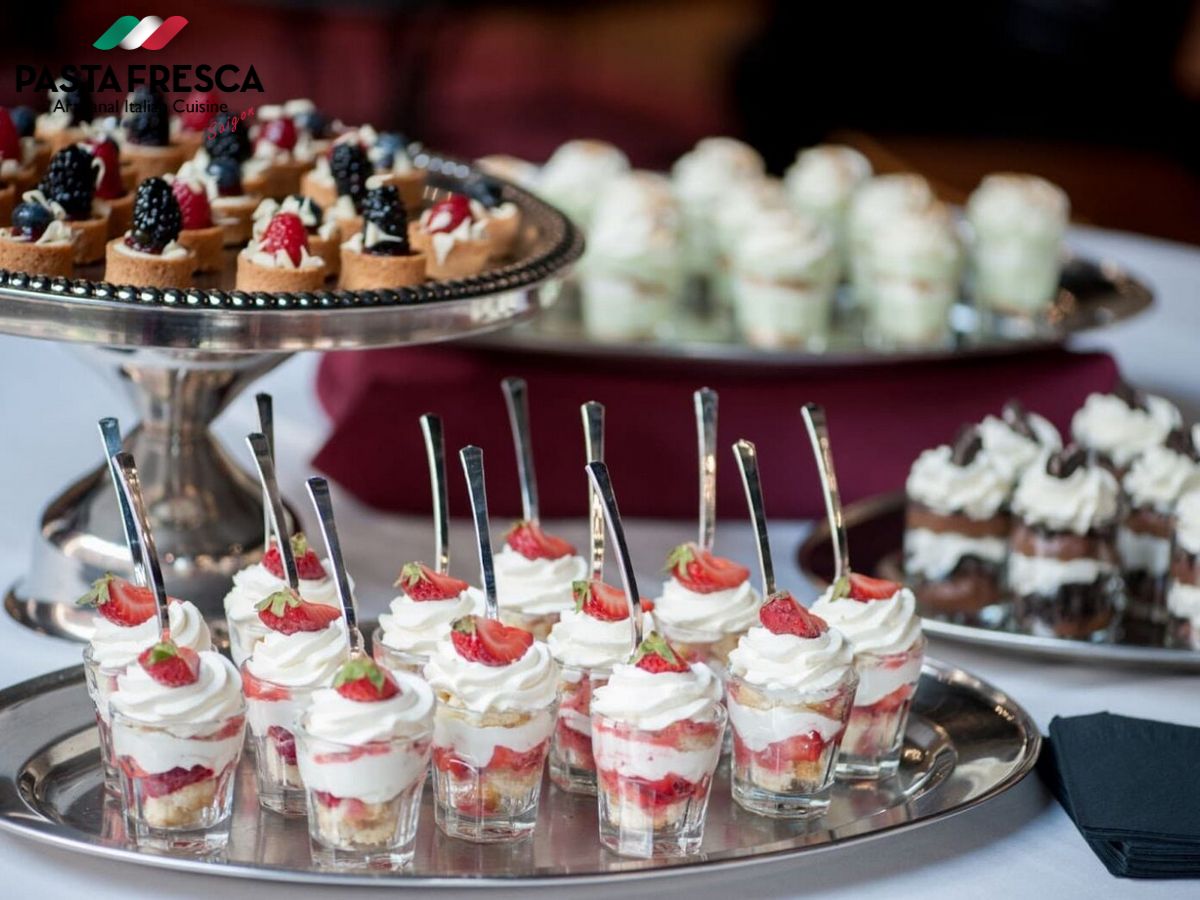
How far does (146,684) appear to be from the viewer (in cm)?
140

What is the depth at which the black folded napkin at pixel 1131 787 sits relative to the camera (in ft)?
4.98

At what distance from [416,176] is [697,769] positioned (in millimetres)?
1114

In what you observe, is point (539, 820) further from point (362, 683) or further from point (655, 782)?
point (362, 683)

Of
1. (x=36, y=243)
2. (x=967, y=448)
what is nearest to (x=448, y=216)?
(x=36, y=243)

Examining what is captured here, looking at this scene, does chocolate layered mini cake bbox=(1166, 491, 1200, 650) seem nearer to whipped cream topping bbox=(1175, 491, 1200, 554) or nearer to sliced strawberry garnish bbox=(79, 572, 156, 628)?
whipped cream topping bbox=(1175, 491, 1200, 554)

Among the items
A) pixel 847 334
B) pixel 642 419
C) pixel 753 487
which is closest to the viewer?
pixel 753 487

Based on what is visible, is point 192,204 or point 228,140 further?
point 228,140

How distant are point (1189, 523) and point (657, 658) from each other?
0.84 meters

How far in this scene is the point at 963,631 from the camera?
1.96 m

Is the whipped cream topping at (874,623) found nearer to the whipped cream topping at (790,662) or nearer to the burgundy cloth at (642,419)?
the whipped cream topping at (790,662)

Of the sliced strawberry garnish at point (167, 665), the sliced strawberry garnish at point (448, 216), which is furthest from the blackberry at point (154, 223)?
the sliced strawberry garnish at point (167, 665)

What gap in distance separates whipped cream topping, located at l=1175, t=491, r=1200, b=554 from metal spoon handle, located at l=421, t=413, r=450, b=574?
34.7 inches

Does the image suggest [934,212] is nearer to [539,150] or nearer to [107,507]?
[107,507]

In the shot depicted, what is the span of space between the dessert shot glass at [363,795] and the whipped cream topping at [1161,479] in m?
1.10
